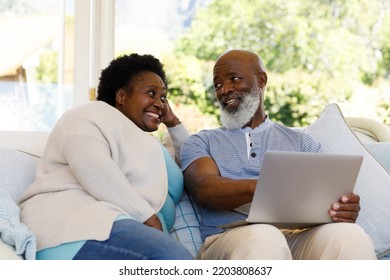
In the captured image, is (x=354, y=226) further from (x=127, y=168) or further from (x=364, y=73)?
Result: (x=364, y=73)

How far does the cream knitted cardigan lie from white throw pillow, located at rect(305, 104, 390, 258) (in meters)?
0.67

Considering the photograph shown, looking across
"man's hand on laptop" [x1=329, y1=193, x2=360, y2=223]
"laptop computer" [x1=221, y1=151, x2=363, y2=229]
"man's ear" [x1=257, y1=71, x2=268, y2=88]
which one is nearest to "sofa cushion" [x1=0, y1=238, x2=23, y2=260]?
"laptop computer" [x1=221, y1=151, x2=363, y2=229]

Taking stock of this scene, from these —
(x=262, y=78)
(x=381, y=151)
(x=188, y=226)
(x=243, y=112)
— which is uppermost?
(x=262, y=78)

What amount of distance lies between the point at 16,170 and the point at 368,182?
114cm

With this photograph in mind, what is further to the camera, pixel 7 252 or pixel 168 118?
pixel 168 118

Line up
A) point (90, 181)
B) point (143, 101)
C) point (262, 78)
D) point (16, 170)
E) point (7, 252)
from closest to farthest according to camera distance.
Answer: point (7, 252), point (90, 181), point (16, 170), point (143, 101), point (262, 78)

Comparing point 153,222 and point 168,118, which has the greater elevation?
point 168,118

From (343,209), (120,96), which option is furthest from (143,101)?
(343,209)

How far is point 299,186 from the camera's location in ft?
7.02

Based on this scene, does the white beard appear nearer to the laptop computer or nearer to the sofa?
the sofa

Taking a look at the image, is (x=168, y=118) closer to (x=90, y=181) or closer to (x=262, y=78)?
(x=262, y=78)

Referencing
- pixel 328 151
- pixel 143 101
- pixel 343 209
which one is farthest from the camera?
pixel 328 151
